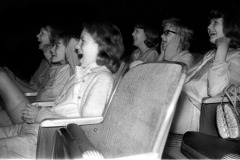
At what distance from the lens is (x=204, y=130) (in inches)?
65.6

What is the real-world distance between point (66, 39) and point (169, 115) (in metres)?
1.65

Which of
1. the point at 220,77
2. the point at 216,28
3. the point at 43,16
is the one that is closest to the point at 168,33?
the point at 216,28

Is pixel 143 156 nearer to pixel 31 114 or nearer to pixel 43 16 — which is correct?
pixel 31 114

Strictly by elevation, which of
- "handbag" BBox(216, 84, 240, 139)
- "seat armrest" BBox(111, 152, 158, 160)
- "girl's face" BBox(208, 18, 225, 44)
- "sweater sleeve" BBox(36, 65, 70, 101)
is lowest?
"sweater sleeve" BBox(36, 65, 70, 101)

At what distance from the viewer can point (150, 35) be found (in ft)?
11.4

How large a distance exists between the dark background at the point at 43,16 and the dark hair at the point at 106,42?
3234mm

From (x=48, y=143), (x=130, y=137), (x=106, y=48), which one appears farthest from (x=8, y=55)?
(x=130, y=137)

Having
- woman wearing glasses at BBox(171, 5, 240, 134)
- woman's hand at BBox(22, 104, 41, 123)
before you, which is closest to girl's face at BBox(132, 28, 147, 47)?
woman wearing glasses at BBox(171, 5, 240, 134)

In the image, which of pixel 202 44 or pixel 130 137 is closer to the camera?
pixel 130 137

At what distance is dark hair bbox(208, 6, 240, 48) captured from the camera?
1.91 metres

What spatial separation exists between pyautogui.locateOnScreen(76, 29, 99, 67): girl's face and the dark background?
3.29 meters

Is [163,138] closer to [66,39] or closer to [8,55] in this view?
[66,39]

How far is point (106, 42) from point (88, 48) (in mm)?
112

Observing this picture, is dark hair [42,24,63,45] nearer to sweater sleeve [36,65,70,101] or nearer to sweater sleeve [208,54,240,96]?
sweater sleeve [36,65,70,101]
